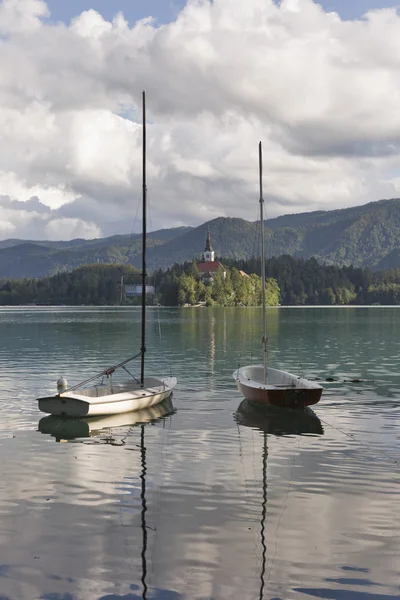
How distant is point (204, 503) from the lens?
2052cm

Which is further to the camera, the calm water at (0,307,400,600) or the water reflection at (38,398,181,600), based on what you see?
the water reflection at (38,398,181,600)

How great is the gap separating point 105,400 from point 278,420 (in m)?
9.60

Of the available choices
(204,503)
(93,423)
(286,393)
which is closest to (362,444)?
(286,393)

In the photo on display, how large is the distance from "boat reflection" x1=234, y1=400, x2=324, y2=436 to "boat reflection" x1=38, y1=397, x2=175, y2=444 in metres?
4.56

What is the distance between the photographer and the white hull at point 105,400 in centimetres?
3500

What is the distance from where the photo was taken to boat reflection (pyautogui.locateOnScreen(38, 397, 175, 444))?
32844 millimetres

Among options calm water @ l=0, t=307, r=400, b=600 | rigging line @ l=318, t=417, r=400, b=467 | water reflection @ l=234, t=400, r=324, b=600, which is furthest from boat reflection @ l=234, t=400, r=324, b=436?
rigging line @ l=318, t=417, r=400, b=467

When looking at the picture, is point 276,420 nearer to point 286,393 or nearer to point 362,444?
point 286,393

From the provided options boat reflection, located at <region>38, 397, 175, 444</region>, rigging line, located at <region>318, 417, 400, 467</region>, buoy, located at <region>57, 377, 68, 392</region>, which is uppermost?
buoy, located at <region>57, 377, 68, 392</region>

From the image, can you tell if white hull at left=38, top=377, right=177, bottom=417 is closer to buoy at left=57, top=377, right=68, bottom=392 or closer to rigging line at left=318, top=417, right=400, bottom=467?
buoy at left=57, top=377, right=68, bottom=392

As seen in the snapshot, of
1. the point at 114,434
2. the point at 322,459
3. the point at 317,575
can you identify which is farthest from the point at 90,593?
the point at 114,434

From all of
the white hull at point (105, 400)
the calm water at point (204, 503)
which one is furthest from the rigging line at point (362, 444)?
the white hull at point (105, 400)

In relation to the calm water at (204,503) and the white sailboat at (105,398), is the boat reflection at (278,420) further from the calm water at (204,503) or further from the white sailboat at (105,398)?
the white sailboat at (105,398)

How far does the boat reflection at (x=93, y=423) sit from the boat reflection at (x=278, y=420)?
4.56 m
